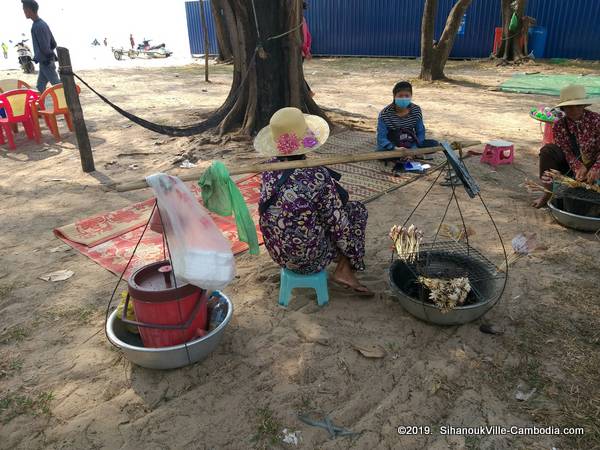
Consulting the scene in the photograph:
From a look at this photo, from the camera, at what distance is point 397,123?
17.1ft

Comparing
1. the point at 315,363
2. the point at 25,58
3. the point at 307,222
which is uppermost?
the point at 25,58

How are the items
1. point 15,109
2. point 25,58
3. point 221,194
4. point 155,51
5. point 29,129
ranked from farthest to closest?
point 155,51 < point 25,58 < point 29,129 < point 15,109 < point 221,194

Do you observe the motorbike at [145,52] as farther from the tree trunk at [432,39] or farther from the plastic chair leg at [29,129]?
the plastic chair leg at [29,129]

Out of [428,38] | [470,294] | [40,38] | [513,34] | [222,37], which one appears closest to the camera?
[470,294]

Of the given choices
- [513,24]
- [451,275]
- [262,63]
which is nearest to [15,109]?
[262,63]

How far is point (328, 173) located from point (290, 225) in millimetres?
382

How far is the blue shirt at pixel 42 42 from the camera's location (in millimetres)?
7453

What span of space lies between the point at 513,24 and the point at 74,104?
12.7 metres

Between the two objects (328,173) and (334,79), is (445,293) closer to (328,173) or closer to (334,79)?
(328,173)

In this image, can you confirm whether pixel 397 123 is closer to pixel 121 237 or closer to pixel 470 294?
pixel 470 294

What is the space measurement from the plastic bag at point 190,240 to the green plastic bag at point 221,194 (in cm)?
13

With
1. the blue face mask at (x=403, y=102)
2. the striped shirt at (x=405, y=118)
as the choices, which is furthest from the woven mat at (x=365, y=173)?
the blue face mask at (x=403, y=102)

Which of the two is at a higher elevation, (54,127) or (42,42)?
(42,42)

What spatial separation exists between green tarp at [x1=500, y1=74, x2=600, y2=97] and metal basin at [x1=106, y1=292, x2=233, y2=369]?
9304mm
